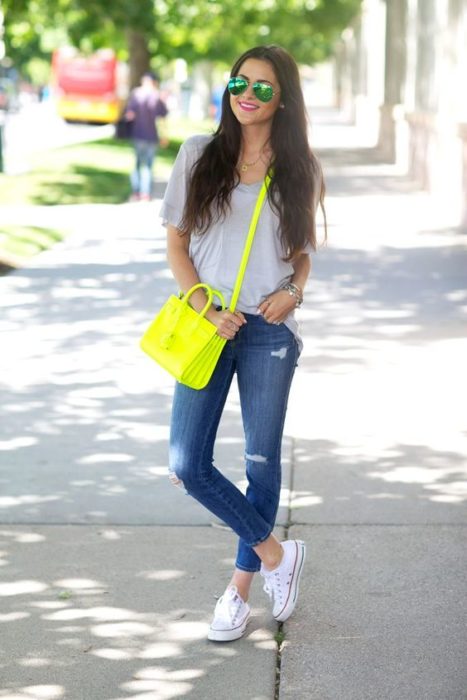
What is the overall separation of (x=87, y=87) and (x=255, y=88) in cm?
5820

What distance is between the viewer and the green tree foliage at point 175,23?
94.9 feet

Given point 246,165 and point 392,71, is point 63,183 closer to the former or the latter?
point 392,71

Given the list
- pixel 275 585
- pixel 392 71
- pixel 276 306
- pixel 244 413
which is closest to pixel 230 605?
pixel 275 585

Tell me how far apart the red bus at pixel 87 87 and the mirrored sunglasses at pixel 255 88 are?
54158 millimetres

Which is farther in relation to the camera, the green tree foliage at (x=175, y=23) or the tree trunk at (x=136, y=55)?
the tree trunk at (x=136, y=55)

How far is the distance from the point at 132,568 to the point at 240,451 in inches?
69.8

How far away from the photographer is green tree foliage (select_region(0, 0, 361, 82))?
2894 cm

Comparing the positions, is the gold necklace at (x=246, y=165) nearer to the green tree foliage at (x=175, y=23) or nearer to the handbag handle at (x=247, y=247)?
the handbag handle at (x=247, y=247)

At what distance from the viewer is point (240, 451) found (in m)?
6.81

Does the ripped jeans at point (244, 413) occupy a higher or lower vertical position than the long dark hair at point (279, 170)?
lower

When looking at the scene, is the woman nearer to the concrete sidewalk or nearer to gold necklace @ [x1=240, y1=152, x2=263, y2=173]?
gold necklace @ [x1=240, y1=152, x2=263, y2=173]

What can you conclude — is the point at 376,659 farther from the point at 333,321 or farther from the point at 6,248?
the point at 6,248

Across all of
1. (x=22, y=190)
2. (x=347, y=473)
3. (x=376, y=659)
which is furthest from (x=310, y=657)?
(x=22, y=190)

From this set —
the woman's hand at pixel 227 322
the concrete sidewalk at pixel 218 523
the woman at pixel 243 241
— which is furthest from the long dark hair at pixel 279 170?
the concrete sidewalk at pixel 218 523
